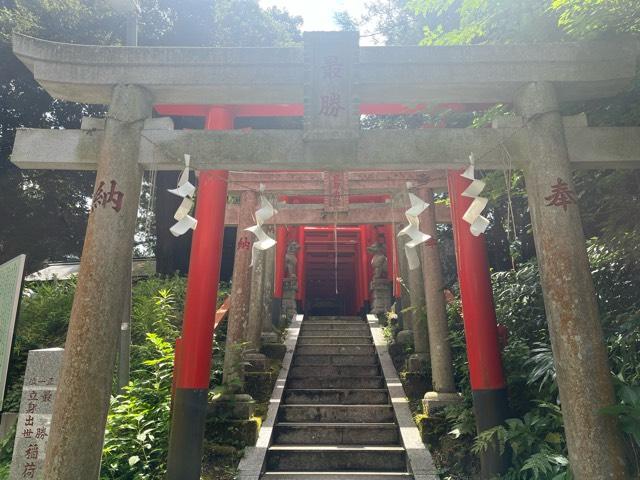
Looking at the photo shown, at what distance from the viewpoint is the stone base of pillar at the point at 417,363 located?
8242mm

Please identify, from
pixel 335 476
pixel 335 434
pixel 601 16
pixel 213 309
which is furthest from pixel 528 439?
pixel 601 16

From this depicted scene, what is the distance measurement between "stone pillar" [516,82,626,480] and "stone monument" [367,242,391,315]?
33.0ft

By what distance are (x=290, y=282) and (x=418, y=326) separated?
21.7 feet

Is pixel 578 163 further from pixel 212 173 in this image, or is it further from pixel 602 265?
pixel 212 173

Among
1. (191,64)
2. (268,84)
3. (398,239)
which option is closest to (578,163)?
(268,84)

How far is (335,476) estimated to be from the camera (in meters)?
5.93

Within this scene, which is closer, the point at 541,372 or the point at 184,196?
the point at 184,196

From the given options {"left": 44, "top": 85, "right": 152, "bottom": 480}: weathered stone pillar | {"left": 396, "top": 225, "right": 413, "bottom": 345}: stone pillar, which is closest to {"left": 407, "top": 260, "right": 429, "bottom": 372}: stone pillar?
{"left": 396, "top": 225, "right": 413, "bottom": 345}: stone pillar

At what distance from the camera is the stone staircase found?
6.23 metres

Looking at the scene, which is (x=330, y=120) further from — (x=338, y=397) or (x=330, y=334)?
(x=330, y=334)

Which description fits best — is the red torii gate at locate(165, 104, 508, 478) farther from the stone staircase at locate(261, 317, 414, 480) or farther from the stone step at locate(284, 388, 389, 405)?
the stone step at locate(284, 388, 389, 405)

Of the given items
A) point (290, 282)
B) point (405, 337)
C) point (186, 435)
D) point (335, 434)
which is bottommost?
point (335, 434)

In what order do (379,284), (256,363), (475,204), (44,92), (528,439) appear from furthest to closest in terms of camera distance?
(379,284) < (44,92) < (256,363) < (528,439) < (475,204)

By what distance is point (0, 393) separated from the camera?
4527 millimetres
